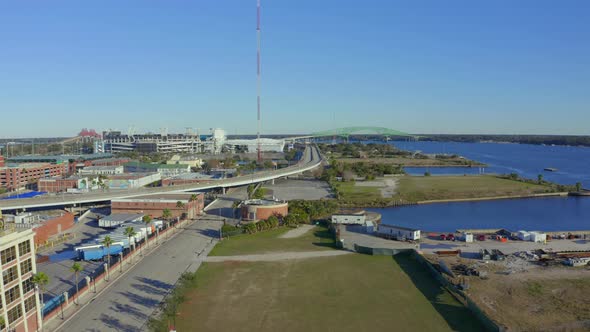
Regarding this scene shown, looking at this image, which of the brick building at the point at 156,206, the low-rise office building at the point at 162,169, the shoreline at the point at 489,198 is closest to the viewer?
the brick building at the point at 156,206

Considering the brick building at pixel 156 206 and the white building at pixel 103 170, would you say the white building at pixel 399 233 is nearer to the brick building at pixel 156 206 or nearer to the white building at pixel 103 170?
the brick building at pixel 156 206

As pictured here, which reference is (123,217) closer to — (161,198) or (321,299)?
(161,198)

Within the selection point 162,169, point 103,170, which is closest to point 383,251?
point 162,169

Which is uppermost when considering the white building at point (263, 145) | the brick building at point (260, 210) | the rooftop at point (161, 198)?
the white building at point (263, 145)

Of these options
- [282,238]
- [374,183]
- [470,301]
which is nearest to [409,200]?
[374,183]

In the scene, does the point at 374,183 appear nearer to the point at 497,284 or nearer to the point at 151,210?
the point at 151,210

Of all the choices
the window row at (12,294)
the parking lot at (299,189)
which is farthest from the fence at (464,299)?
the parking lot at (299,189)
